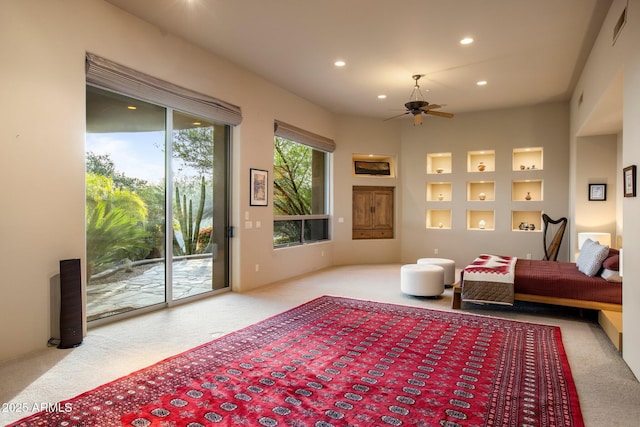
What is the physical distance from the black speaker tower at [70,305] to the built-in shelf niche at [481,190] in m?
7.68

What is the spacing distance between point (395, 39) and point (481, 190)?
5.10 m

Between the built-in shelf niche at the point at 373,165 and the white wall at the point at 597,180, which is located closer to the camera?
the white wall at the point at 597,180

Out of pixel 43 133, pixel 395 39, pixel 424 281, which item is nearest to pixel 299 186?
pixel 424 281

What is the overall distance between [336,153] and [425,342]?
18.7 ft

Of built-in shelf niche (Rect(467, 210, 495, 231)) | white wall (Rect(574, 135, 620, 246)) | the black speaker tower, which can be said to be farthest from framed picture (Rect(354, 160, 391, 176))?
the black speaker tower

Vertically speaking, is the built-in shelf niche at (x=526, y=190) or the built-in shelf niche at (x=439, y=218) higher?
the built-in shelf niche at (x=526, y=190)

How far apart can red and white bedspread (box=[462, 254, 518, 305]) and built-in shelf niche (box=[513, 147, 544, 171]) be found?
160 inches

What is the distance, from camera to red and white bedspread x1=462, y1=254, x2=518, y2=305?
481 centimetres

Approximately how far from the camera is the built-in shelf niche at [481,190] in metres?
8.69

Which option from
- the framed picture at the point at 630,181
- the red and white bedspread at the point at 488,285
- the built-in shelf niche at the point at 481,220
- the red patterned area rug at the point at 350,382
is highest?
the framed picture at the point at 630,181

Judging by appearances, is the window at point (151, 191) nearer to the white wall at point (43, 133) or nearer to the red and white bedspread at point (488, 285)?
the white wall at point (43, 133)

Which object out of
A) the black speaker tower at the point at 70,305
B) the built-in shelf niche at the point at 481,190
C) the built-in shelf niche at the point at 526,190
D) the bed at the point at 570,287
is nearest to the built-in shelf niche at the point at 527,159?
the built-in shelf niche at the point at 526,190

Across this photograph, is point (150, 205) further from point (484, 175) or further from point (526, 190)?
point (526, 190)

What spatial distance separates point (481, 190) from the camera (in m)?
8.88
